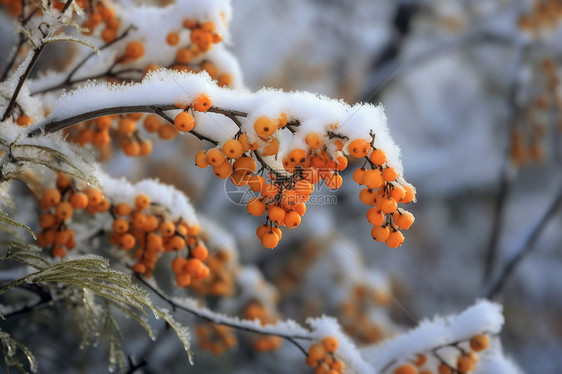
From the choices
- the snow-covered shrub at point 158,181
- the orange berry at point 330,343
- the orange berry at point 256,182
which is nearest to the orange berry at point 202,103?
the snow-covered shrub at point 158,181

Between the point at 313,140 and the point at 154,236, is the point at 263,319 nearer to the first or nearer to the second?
the point at 154,236

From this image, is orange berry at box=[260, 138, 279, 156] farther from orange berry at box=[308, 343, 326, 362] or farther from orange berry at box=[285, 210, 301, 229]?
orange berry at box=[308, 343, 326, 362]

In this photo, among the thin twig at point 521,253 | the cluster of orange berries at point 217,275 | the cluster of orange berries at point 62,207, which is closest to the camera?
the cluster of orange berries at point 62,207

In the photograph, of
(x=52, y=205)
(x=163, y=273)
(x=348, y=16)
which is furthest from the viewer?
(x=348, y=16)

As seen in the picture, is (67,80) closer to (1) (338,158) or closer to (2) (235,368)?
(1) (338,158)

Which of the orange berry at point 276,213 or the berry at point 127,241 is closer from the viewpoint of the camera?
the orange berry at point 276,213

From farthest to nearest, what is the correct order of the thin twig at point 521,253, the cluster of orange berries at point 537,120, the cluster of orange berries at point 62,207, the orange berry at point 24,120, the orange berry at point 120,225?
the cluster of orange berries at point 537,120 → the thin twig at point 521,253 → the orange berry at point 120,225 → the cluster of orange berries at point 62,207 → the orange berry at point 24,120

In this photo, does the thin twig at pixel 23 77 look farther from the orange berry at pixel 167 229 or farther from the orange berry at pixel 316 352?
the orange berry at pixel 316 352

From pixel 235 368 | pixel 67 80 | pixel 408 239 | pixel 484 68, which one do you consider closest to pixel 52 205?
pixel 67 80
